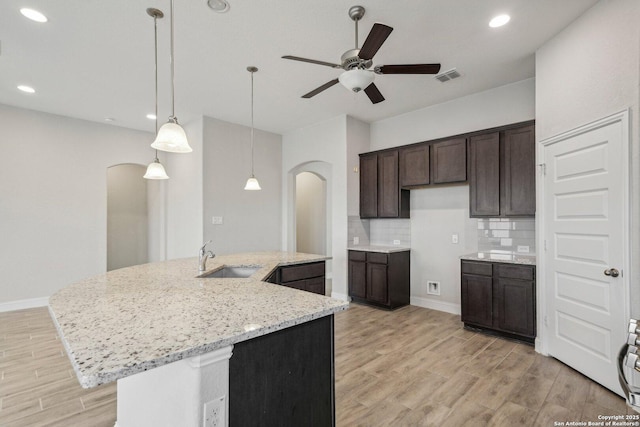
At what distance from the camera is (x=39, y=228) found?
4910mm

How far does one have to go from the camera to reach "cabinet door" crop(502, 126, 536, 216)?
349 centimetres

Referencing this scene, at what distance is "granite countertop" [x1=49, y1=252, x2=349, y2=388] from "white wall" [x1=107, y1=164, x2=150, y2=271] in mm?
5664

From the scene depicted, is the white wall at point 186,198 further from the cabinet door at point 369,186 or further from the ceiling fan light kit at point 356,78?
the ceiling fan light kit at point 356,78

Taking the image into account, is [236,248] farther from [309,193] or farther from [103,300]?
[103,300]

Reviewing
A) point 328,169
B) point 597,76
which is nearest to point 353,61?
point 597,76

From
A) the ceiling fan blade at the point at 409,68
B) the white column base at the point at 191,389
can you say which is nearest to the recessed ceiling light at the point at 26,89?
the ceiling fan blade at the point at 409,68

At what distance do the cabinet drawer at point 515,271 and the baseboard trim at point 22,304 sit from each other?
6.37 m

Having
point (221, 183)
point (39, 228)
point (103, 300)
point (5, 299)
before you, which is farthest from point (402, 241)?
point (5, 299)

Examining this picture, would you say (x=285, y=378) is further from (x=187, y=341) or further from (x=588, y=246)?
(x=588, y=246)

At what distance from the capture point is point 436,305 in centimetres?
466

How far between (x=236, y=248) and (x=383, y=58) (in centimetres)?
392

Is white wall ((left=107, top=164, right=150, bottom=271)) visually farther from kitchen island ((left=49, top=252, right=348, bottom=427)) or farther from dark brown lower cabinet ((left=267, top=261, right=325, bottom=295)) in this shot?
kitchen island ((left=49, top=252, right=348, bottom=427))

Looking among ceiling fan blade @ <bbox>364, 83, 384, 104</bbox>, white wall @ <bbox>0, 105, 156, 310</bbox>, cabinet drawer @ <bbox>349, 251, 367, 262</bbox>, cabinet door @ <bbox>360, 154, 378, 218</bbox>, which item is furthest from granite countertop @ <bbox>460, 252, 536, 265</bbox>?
white wall @ <bbox>0, 105, 156, 310</bbox>

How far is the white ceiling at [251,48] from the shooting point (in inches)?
103
